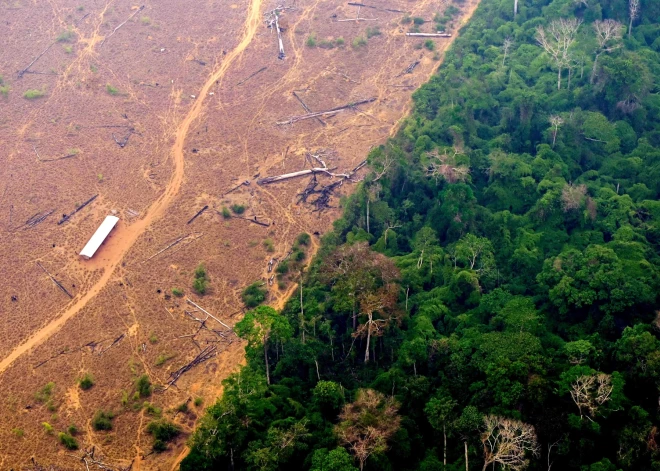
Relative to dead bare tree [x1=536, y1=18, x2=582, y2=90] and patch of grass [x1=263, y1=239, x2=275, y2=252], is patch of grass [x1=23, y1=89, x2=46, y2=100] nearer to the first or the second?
patch of grass [x1=263, y1=239, x2=275, y2=252]

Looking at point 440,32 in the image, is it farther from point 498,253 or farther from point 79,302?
point 79,302

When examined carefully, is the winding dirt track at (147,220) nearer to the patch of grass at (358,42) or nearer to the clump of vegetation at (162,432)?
the clump of vegetation at (162,432)

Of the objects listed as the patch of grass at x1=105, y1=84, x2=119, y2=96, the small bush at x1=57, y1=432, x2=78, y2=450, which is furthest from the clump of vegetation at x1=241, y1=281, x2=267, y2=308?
the patch of grass at x1=105, y1=84, x2=119, y2=96

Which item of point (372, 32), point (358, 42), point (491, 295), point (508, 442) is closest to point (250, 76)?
point (358, 42)

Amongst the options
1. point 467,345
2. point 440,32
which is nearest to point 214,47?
point 440,32

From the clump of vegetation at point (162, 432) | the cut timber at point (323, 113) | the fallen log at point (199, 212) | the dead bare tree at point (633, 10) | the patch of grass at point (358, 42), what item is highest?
the dead bare tree at point (633, 10)

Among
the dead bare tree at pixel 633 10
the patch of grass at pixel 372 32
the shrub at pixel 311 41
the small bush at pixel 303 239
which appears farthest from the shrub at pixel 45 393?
the dead bare tree at pixel 633 10
